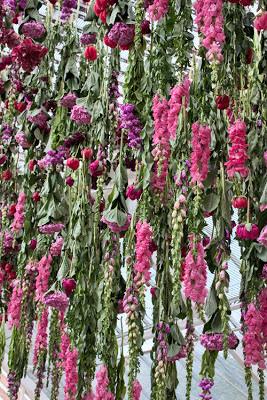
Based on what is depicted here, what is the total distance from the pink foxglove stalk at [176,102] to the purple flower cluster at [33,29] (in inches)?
29.6

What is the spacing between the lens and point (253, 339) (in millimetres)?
1484

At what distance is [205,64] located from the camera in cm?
171

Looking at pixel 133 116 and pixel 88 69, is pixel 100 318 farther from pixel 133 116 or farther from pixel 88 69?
pixel 88 69

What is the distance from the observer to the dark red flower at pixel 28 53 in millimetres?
2088

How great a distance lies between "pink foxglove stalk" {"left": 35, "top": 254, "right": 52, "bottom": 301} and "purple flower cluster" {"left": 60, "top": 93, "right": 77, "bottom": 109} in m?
0.50

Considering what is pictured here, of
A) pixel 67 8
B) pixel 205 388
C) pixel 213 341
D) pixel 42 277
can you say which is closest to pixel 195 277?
pixel 213 341

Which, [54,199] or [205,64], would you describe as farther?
[54,199]

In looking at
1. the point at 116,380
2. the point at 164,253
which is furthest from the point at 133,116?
the point at 116,380

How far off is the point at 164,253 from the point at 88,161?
412mm

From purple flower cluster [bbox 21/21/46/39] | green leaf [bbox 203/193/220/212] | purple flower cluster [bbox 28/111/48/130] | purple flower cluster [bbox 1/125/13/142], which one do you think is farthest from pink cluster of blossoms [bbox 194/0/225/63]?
purple flower cluster [bbox 1/125/13/142]

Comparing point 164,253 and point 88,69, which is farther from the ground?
point 88,69

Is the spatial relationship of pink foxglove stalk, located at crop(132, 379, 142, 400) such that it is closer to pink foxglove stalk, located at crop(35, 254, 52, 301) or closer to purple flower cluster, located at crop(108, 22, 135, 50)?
pink foxglove stalk, located at crop(35, 254, 52, 301)

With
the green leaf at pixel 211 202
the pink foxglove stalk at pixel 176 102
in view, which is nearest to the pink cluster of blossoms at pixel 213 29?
the pink foxglove stalk at pixel 176 102

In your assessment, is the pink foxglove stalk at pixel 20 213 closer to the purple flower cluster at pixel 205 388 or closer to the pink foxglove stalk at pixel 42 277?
the pink foxglove stalk at pixel 42 277
